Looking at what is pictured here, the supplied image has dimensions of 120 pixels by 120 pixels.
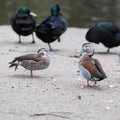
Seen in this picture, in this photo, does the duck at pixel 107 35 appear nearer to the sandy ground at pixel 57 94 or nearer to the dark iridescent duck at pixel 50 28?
the dark iridescent duck at pixel 50 28

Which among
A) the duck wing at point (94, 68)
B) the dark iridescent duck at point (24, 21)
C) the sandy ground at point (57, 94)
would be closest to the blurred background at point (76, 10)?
the dark iridescent duck at point (24, 21)

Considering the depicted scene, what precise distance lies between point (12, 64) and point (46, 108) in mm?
2315

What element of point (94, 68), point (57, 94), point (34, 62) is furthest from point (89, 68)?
point (34, 62)

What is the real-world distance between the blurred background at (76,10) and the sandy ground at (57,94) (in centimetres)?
1057

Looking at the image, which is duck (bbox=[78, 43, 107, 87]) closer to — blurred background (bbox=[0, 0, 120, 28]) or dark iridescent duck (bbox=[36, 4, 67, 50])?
dark iridescent duck (bbox=[36, 4, 67, 50])

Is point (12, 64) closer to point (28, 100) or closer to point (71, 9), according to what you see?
Result: point (28, 100)

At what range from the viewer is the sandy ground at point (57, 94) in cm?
783

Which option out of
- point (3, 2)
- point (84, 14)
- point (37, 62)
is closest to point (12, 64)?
point (37, 62)

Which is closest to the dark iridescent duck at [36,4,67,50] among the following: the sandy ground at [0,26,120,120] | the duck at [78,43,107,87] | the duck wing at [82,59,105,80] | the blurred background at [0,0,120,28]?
the sandy ground at [0,26,120,120]

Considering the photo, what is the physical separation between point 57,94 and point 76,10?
1729cm

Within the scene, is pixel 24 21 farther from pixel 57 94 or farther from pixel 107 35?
pixel 57 94

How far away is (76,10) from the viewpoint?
2597cm

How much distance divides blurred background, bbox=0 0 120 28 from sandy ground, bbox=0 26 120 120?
416 inches

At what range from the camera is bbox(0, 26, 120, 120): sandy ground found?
783cm
